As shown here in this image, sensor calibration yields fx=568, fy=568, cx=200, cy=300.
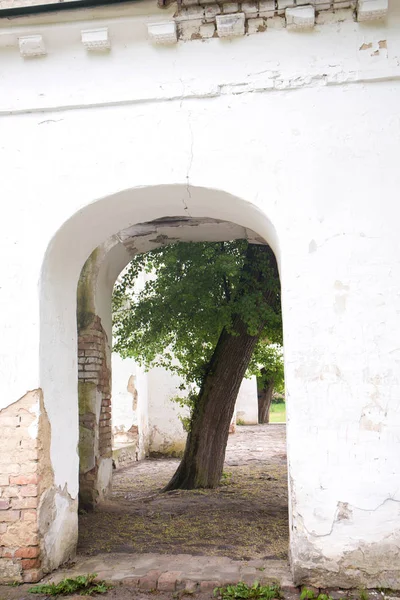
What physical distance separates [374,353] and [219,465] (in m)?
4.19

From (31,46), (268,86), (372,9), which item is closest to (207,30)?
(268,86)

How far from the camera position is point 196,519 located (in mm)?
5688

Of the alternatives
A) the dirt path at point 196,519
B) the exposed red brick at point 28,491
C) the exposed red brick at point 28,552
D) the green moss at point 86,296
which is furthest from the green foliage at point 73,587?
the green moss at point 86,296

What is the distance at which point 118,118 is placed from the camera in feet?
13.3

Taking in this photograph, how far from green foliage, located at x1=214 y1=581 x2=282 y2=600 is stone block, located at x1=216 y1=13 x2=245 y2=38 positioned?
3669 millimetres

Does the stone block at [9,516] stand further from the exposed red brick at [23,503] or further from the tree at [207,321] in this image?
the tree at [207,321]

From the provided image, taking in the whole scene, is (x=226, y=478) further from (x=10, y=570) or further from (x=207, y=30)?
(x=207, y=30)

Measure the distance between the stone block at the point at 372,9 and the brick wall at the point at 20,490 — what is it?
3.37 m

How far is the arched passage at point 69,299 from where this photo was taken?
13.2 ft

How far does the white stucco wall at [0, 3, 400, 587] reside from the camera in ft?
11.9

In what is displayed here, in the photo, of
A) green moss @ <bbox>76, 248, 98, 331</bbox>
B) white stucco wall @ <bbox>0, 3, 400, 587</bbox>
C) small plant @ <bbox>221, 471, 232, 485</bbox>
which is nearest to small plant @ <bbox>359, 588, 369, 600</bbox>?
white stucco wall @ <bbox>0, 3, 400, 587</bbox>

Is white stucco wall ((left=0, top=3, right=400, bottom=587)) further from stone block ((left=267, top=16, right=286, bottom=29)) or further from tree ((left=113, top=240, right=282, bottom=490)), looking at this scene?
tree ((left=113, top=240, right=282, bottom=490))

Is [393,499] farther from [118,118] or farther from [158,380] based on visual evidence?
[158,380]

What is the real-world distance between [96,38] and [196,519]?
4430mm
